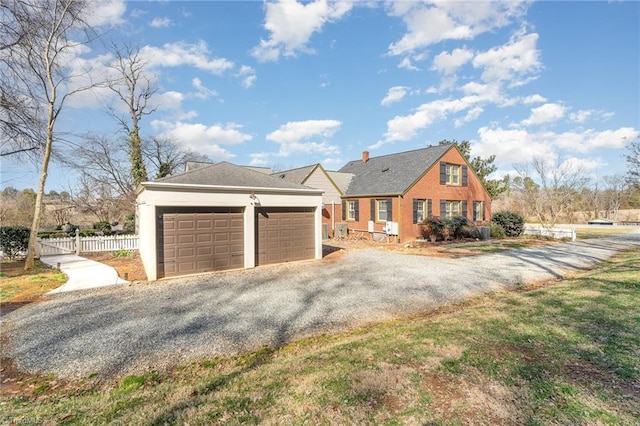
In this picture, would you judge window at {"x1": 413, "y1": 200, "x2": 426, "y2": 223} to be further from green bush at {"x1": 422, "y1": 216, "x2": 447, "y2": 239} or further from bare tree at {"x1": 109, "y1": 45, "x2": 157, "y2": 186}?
bare tree at {"x1": 109, "y1": 45, "x2": 157, "y2": 186}

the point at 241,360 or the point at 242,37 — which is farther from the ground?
the point at 242,37

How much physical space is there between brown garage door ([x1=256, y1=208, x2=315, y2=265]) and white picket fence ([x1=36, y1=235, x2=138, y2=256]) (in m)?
8.14

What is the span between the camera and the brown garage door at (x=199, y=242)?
986 centimetres

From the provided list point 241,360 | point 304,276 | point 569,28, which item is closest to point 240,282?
point 304,276

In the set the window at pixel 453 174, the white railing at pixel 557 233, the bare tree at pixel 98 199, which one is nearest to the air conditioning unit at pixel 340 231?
the window at pixel 453 174

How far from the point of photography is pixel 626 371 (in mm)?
3545

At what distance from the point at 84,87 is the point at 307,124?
23.6m

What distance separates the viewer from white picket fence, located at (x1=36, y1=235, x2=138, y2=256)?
13.7 meters

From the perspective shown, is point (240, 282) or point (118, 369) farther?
point (240, 282)

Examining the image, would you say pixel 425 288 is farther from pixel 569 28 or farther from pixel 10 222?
pixel 10 222

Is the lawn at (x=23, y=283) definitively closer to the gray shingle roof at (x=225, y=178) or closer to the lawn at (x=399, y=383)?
the gray shingle roof at (x=225, y=178)

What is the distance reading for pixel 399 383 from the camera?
340 cm

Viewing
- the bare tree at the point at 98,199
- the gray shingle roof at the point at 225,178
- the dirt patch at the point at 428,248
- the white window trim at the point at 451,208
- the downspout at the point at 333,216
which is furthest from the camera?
the bare tree at the point at 98,199

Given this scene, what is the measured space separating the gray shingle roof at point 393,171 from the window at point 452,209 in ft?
12.0
